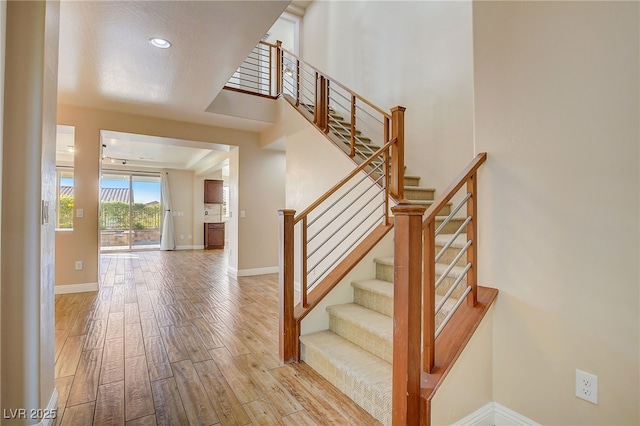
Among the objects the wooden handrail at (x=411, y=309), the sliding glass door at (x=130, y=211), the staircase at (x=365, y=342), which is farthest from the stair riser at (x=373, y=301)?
the sliding glass door at (x=130, y=211)

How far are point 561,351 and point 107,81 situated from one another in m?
4.50

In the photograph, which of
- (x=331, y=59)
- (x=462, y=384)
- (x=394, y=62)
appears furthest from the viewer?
(x=331, y=59)

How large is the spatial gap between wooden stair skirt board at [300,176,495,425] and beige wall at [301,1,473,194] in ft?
4.34

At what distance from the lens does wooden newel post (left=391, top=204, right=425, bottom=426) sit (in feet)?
4.59

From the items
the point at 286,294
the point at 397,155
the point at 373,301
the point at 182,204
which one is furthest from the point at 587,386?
the point at 182,204

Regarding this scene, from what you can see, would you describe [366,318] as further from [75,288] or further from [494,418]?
[75,288]

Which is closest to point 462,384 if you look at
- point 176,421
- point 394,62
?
point 176,421

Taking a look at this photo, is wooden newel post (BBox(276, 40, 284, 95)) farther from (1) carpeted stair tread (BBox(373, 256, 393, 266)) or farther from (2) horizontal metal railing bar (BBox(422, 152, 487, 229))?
(2) horizontal metal railing bar (BBox(422, 152, 487, 229))

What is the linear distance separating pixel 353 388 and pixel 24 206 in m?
1.89

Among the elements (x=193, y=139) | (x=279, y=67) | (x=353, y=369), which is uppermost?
(x=279, y=67)

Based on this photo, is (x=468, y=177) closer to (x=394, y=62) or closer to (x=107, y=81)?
(x=394, y=62)

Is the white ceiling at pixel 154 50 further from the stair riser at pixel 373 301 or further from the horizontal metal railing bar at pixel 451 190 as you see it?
the stair riser at pixel 373 301

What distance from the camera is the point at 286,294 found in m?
2.33

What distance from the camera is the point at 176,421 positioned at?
65.7 inches
